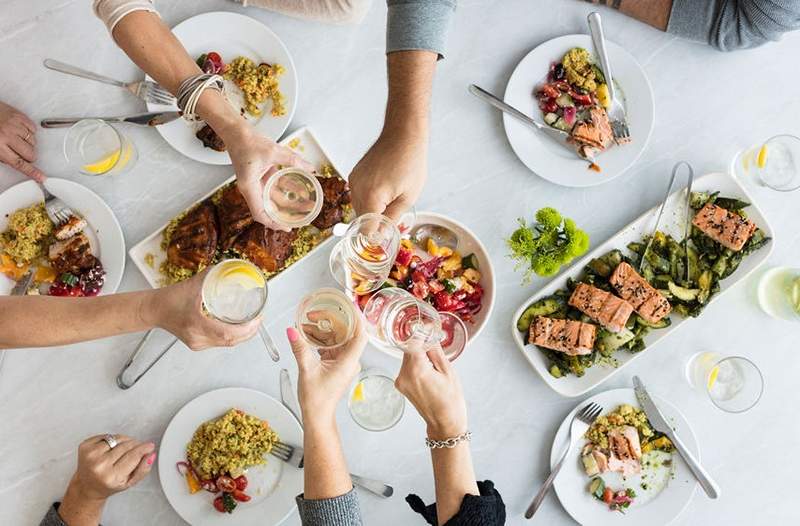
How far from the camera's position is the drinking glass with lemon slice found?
7.23 ft

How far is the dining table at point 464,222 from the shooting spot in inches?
90.1

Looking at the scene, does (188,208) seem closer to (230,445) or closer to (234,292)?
(234,292)

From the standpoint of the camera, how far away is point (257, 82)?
2221 millimetres

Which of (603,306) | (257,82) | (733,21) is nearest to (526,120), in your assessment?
(603,306)

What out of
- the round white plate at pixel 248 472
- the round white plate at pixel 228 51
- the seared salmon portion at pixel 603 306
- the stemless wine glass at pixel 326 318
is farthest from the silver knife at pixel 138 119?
the seared salmon portion at pixel 603 306

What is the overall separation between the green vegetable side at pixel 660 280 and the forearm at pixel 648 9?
2.01 feet

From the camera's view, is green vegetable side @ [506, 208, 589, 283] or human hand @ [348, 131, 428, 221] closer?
human hand @ [348, 131, 428, 221]

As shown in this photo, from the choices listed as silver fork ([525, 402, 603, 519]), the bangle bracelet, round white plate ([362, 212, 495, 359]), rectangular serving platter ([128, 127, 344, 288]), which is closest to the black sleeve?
the bangle bracelet

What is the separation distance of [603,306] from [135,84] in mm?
1710

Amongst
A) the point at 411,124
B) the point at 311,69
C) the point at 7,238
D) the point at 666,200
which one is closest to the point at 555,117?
the point at 666,200

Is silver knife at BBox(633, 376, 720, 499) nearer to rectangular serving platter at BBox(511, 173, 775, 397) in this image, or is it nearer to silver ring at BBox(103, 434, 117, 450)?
rectangular serving platter at BBox(511, 173, 775, 397)

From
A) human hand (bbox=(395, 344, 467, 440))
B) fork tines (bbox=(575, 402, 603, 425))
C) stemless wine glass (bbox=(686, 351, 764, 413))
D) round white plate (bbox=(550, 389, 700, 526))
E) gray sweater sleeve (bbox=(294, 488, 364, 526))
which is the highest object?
human hand (bbox=(395, 344, 467, 440))

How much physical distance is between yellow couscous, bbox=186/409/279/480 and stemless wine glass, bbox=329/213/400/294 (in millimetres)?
554

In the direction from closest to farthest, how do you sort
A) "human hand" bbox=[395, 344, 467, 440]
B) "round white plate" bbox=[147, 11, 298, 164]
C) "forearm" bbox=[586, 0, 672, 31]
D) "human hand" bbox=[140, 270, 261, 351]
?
"human hand" bbox=[140, 270, 261, 351] < "human hand" bbox=[395, 344, 467, 440] < "round white plate" bbox=[147, 11, 298, 164] < "forearm" bbox=[586, 0, 672, 31]
